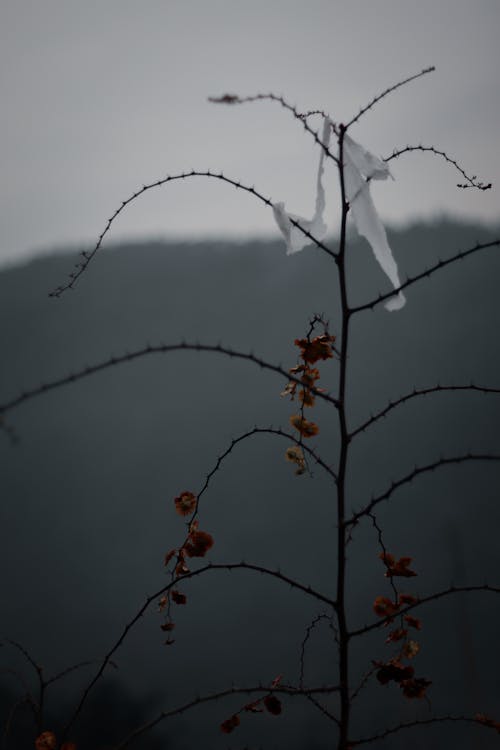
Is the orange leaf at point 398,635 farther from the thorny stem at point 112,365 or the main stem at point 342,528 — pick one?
the thorny stem at point 112,365

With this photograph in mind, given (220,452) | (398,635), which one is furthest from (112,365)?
(220,452)

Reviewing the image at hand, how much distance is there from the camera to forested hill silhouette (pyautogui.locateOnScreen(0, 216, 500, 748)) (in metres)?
13.5

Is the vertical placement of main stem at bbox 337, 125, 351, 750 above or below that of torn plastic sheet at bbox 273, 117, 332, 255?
below

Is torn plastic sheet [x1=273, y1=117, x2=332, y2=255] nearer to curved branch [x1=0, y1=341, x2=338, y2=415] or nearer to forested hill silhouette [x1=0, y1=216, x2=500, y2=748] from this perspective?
curved branch [x1=0, y1=341, x2=338, y2=415]

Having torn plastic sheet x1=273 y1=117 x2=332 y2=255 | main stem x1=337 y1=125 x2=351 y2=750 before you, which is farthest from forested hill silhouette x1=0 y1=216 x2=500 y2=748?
torn plastic sheet x1=273 y1=117 x2=332 y2=255

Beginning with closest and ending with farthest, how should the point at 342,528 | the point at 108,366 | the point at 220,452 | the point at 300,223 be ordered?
the point at 108,366 → the point at 342,528 → the point at 300,223 → the point at 220,452

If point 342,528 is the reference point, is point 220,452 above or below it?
above

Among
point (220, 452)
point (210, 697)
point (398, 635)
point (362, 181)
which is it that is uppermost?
point (220, 452)

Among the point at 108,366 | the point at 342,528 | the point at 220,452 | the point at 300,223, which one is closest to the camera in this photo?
the point at 108,366

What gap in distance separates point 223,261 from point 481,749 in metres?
Result: 18.7

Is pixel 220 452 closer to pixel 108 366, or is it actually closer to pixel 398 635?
pixel 398 635

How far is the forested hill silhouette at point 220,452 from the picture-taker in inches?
531

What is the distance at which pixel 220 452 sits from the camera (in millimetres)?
19859

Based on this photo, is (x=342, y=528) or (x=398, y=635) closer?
(x=342, y=528)
